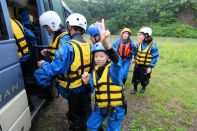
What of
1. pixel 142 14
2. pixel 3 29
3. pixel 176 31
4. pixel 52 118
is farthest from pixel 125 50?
pixel 142 14

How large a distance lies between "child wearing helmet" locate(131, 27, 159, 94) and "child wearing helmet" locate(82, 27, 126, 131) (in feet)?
9.60

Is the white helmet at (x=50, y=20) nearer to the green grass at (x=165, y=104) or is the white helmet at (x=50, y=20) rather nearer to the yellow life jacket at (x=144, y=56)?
the green grass at (x=165, y=104)

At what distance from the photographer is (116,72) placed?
9.53 feet

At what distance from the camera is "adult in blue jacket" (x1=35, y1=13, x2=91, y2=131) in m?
3.16

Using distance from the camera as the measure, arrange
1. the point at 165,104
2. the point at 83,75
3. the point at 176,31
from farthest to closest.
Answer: the point at 176,31, the point at 165,104, the point at 83,75

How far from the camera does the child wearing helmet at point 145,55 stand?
19.7 feet

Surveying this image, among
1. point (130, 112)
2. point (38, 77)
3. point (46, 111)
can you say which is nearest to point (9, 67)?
point (38, 77)

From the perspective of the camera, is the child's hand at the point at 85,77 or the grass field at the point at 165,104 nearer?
the child's hand at the point at 85,77

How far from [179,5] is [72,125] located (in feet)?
160

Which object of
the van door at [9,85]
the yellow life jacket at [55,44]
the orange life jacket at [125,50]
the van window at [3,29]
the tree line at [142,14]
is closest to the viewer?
the van door at [9,85]

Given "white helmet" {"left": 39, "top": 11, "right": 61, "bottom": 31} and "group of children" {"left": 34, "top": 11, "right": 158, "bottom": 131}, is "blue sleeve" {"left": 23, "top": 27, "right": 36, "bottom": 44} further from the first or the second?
"white helmet" {"left": 39, "top": 11, "right": 61, "bottom": 31}

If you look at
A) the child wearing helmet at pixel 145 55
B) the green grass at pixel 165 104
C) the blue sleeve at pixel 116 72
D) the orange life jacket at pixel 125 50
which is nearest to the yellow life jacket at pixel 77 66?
the blue sleeve at pixel 116 72

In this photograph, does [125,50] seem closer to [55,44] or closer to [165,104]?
[165,104]

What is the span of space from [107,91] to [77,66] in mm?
519
